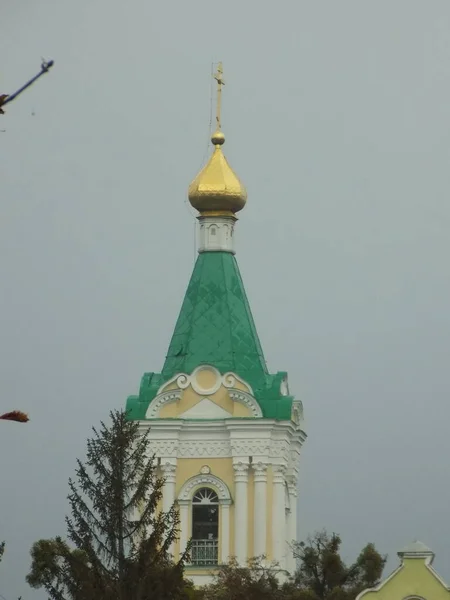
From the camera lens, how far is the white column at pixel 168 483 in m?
32.4

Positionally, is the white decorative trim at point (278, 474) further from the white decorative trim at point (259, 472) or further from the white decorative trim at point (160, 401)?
the white decorative trim at point (160, 401)

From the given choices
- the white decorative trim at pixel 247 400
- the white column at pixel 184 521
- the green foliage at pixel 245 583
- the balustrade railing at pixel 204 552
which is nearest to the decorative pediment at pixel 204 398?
the white decorative trim at pixel 247 400

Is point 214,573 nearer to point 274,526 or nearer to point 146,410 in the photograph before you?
point 274,526

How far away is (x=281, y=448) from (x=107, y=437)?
1223 cm

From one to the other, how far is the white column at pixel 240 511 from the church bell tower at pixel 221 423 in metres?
0.02

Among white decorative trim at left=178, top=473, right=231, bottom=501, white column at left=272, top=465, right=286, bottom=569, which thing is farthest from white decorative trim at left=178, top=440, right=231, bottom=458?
white column at left=272, top=465, right=286, bottom=569

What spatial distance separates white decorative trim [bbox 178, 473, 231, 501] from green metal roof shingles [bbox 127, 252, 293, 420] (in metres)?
1.74

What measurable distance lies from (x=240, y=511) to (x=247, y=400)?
234 centimetres

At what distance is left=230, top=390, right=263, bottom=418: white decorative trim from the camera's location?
32.9 m

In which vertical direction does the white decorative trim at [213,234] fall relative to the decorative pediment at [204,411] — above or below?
above

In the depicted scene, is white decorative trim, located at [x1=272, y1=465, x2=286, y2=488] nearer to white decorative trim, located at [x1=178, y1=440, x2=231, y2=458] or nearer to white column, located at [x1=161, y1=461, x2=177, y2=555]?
white decorative trim, located at [x1=178, y1=440, x2=231, y2=458]

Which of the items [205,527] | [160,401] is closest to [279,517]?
[205,527]

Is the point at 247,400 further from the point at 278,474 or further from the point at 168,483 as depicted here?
the point at 168,483

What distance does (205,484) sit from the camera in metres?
32.9
